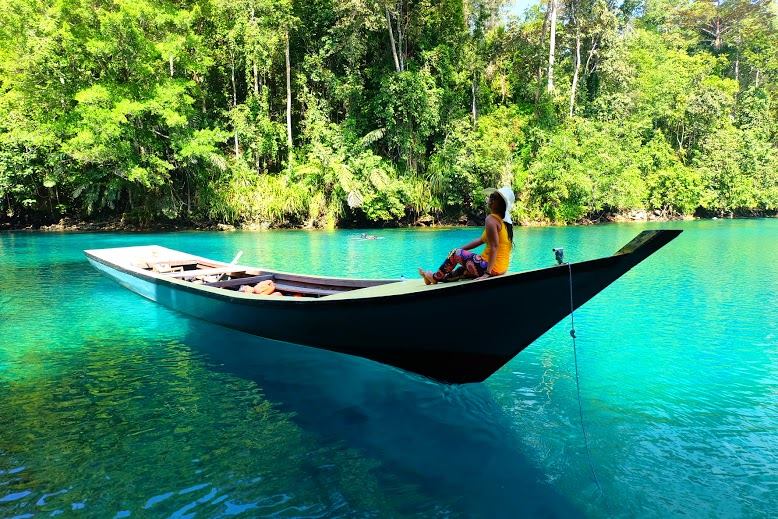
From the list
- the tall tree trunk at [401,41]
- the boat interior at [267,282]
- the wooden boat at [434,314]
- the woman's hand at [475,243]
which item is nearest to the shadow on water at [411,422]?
the wooden boat at [434,314]

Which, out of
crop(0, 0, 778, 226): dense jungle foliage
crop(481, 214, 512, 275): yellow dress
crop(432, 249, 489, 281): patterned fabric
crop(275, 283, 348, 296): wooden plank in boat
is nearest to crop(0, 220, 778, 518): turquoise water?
crop(432, 249, 489, 281): patterned fabric

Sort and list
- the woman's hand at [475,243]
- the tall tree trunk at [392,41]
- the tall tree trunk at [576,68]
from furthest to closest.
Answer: the tall tree trunk at [576,68], the tall tree trunk at [392,41], the woman's hand at [475,243]

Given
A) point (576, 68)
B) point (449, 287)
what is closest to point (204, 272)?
point (449, 287)

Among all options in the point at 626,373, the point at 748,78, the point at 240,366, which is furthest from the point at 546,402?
the point at 748,78

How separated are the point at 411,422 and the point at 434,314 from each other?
1090mm

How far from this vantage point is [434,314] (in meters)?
4.46

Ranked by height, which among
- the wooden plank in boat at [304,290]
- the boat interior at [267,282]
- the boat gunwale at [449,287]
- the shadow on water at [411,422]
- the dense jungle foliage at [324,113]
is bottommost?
the shadow on water at [411,422]

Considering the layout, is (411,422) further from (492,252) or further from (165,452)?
(165,452)

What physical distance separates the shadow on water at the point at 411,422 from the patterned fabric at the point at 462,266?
1375 mm

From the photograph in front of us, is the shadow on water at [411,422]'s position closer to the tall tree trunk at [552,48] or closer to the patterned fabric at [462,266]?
the patterned fabric at [462,266]

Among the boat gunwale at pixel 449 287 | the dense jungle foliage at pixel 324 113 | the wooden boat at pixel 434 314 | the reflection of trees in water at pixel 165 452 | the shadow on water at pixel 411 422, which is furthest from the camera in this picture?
the dense jungle foliage at pixel 324 113

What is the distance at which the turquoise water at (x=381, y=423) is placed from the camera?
11.4 ft

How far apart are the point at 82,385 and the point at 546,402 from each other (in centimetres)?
512

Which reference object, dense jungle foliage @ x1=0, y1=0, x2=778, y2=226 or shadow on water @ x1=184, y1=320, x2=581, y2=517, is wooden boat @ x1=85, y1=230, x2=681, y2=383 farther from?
dense jungle foliage @ x1=0, y1=0, x2=778, y2=226
